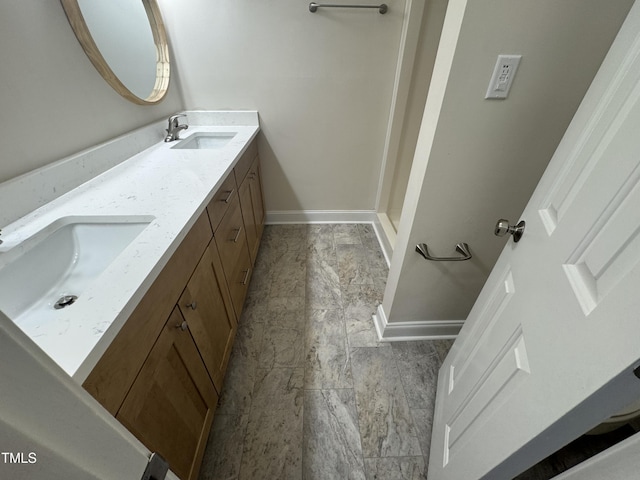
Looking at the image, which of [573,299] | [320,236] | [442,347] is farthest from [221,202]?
[442,347]

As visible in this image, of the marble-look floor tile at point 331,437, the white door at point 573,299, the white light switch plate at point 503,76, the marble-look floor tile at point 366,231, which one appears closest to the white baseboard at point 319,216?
the marble-look floor tile at point 366,231

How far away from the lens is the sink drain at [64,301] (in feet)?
2.34

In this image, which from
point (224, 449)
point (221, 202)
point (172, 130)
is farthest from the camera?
point (172, 130)

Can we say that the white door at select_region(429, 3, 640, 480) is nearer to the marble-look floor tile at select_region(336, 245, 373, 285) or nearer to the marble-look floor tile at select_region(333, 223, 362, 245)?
the marble-look floor tile at select_region(336, 245, 373, 285)

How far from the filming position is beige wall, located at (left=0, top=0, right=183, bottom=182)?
858 millimetres

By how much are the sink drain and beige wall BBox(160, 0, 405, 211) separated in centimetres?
163

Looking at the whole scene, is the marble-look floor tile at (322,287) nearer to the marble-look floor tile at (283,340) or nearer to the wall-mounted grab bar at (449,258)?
the marble-look floor tile at (283,340)

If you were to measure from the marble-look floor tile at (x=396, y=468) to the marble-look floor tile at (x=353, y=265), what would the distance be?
975mm

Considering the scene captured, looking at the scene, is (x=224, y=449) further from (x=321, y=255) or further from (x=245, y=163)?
(x=245, y=163)

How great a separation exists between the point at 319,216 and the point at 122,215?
68.7 inches

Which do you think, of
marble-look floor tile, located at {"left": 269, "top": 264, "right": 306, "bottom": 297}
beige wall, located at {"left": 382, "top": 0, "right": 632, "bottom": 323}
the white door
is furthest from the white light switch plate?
marble-look floor tile, located at {"left": 269, "top": 264, "right": 306, "bottom": 297}

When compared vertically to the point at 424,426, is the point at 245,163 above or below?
above

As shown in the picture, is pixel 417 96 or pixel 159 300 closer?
pixel 159 300

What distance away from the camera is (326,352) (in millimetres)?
1415
